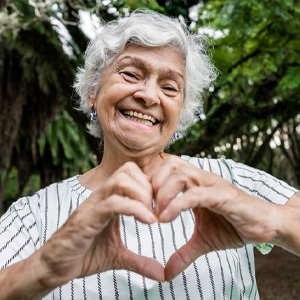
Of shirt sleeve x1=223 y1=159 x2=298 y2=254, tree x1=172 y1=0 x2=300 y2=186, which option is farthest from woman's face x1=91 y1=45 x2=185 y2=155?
tree x1=172 y1=0 x2=300 y2=186

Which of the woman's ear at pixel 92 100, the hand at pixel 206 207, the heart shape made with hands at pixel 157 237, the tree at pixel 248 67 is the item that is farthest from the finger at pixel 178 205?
the tree at pixel 248 67

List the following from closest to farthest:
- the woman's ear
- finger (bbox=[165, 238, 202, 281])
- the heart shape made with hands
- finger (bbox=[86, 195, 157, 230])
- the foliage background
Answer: finger (bbox=[86, 195, 157, 230])
finger (bbox=[165, 238, 202, 281])
the heart shape made with hands
the woman's ear
the foliage background

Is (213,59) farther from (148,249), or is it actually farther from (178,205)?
(178,205)

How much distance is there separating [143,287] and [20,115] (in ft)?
17.8

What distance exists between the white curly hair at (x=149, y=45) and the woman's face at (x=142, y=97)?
0.04 m

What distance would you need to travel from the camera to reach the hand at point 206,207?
1069 mm

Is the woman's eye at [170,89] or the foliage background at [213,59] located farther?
the foliage background at [213,59]

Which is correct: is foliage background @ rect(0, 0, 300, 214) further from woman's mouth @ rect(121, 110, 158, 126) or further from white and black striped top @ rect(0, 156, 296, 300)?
white and black striped top @ rect(0, 156, 296, 300)

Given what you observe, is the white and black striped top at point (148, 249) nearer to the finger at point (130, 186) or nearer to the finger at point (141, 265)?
the finger at point (141, 265)

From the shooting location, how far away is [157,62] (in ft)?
5.65

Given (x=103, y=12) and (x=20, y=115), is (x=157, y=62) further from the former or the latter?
(x=20, y=115)

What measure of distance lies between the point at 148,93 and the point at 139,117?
10 centimetres

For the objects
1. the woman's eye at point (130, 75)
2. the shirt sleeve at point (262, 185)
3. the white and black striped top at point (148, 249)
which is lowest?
the white and black striped top at point (148, 249)

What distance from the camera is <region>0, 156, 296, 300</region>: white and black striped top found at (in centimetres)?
163
